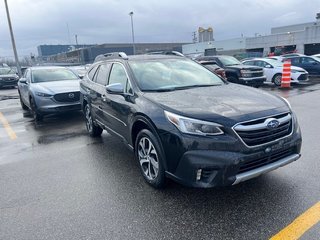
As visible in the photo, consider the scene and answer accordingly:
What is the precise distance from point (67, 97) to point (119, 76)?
3972mm

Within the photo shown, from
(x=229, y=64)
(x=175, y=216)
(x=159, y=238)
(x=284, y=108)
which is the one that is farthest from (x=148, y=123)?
(x=229, y=64)

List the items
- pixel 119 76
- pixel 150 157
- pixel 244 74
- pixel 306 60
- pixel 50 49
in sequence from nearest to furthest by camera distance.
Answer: pixel 150 157, pixel 119 76, pixel 244 74, pixel 306 60, pixel 50 49

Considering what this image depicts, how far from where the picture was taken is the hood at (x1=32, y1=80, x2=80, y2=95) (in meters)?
8.31

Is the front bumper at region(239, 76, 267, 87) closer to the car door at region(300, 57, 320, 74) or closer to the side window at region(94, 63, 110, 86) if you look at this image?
the car door at region(300, 57, 320, 74)

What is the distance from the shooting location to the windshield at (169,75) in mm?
4352

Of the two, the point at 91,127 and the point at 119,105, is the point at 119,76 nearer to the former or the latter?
the point at 119,105

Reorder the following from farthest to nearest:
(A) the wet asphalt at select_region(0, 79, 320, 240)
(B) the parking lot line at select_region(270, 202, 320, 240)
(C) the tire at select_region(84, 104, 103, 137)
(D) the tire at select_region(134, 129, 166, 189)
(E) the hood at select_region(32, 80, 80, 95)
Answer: (E) the hood at select_region(32, 80, 80, 95)
(C) the tire at select_region(84, 104, 103, 137)
(D) the tire at select_region(134, 129, 166, 189)
(A) the wet asphalt at select_region(0, 79, 320, 240)
(B) the parking lot line at select_region(270, 202, 320, 240)

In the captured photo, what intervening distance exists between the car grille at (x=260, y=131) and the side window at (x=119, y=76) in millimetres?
1862

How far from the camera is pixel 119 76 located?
15.9 ft

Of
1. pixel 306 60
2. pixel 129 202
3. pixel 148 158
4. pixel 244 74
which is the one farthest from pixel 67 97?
pixel 306 60

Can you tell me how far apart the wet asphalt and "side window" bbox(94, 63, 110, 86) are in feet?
4.61

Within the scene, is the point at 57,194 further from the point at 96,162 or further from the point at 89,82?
the point at 89,82

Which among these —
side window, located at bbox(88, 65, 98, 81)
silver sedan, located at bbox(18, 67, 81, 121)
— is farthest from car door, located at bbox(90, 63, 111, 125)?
silver sedan, located at bbox(18, 67, 81, 121)

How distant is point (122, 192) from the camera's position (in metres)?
3.91
